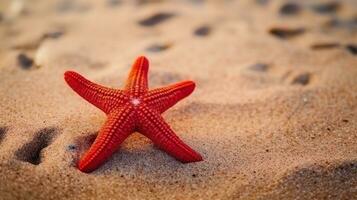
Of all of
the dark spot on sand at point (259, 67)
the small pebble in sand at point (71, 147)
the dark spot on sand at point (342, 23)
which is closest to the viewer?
the small pebble in sand at point (71, 147)

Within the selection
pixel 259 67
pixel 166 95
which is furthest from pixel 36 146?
pixel 259 67

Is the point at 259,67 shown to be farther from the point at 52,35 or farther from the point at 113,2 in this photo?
the point at 52,35

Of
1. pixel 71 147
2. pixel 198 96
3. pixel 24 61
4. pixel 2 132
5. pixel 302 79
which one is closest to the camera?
pixel 71 147

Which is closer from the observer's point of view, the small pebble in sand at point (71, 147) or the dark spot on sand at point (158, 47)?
the small pebble in sand at point (71, 147)

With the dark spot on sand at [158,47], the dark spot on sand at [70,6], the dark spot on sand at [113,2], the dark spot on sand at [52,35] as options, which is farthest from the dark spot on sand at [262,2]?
the dark spot on sand at [52,35]

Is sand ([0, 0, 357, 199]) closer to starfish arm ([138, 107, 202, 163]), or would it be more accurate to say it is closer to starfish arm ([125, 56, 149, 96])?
starfish arm ([138, 107, 202, 163])

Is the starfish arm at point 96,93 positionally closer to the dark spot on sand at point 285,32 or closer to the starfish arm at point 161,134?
the starfish arm at point 161,134

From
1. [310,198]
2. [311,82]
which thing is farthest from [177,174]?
[311,82]

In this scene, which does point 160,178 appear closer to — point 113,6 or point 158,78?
point 158,78
